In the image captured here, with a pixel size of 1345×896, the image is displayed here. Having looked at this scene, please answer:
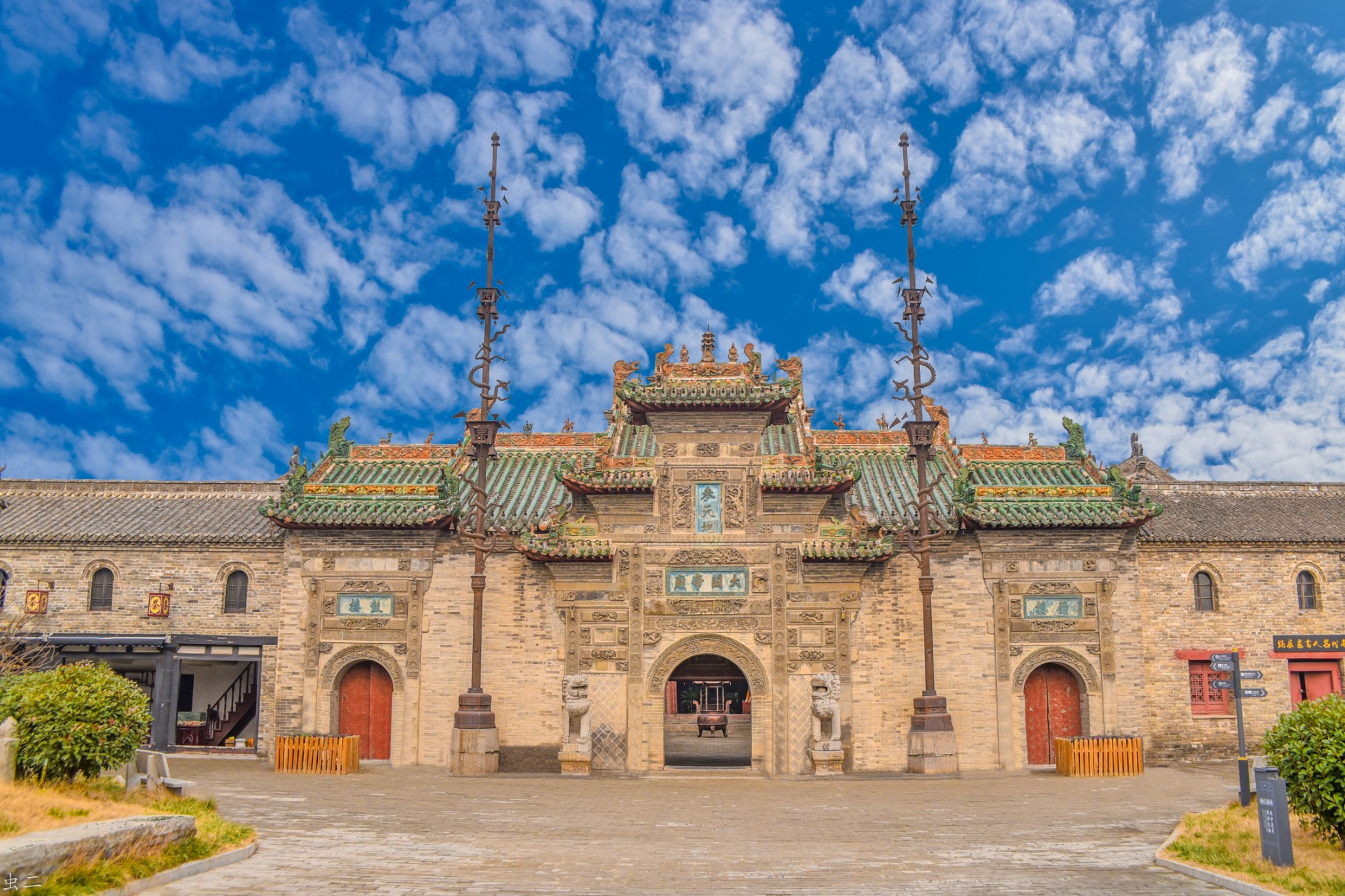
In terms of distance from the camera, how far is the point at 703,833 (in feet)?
48.5

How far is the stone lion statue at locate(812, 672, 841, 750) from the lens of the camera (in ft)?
74.2

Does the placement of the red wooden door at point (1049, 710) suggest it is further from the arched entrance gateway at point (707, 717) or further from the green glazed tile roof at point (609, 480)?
the green glazed tile roof at point (609, 480)

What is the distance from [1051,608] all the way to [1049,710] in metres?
2.56

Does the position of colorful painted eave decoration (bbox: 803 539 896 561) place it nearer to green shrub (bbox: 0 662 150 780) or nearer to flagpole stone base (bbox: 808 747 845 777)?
flagpole stone base (bbox: 808 747 845 777)

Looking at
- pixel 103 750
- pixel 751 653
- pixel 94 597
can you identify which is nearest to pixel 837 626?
pixel 751 653

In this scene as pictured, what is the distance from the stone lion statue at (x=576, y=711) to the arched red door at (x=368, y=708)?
5.20 m

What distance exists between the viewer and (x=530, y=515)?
26.0 meters

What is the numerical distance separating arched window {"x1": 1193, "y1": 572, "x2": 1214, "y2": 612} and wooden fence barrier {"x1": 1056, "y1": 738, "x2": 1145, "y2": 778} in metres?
5.87

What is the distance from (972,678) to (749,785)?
271 inches

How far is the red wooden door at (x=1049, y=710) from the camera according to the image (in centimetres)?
2456

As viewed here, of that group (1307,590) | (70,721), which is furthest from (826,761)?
(70,721)

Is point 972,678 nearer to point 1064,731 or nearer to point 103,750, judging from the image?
point 1064,731

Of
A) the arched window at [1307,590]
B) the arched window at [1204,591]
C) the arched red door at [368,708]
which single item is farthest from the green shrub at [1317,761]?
the arched red door at [368,708]

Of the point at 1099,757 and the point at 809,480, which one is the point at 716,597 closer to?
the point at 809,480
